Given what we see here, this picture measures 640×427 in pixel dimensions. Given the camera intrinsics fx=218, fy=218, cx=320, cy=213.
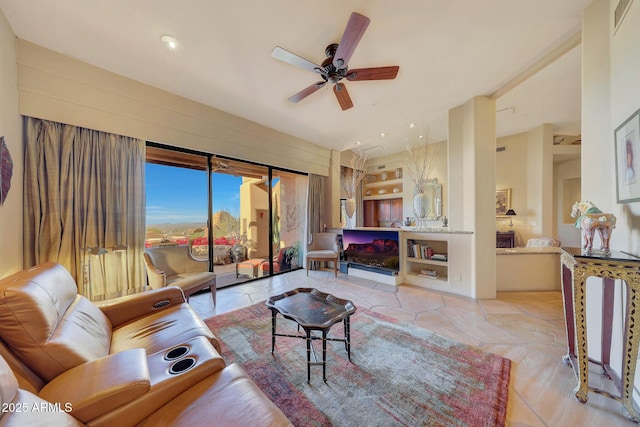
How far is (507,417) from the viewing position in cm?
139

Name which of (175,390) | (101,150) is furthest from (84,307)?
(101,150)

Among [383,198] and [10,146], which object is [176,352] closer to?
[10,146]

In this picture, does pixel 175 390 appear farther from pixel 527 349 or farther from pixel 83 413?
pixel 527 349

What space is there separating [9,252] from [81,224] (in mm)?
610

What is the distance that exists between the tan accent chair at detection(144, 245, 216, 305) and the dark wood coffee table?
1.34 meters

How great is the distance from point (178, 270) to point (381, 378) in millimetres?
2873

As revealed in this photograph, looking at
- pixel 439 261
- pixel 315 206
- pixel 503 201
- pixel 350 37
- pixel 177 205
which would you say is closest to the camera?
pixel 350 37

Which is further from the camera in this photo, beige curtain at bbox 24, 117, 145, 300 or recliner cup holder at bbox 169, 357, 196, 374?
beige curtain at bbox 24, 117, 145, 300

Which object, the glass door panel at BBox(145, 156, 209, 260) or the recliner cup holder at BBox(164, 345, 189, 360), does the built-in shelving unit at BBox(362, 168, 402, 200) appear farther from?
the recliner cup holder at BBox(164, 345, 189, 360)

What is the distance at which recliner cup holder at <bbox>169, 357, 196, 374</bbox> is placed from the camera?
111cm

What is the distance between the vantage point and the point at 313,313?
1.85 meters

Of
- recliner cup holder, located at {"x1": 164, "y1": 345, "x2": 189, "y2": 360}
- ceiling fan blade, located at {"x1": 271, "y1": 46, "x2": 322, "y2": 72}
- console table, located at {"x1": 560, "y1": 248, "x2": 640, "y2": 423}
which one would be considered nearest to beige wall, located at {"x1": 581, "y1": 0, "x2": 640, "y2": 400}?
console table, located at {"x1": 560, "y1": 248, "x2": 640, "y2": 423}

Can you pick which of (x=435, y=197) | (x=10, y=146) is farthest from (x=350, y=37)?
(x=435, y=197)

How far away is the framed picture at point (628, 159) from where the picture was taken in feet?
4.53
